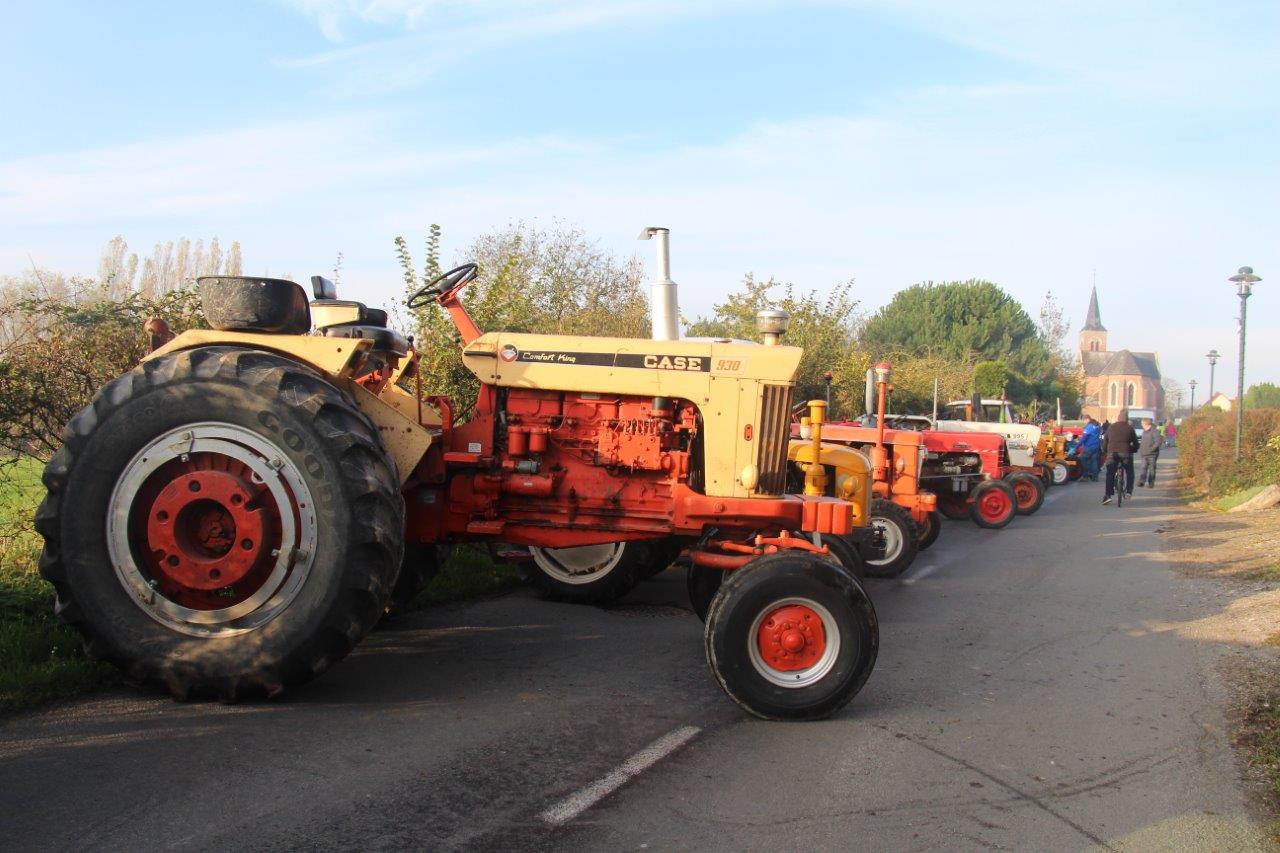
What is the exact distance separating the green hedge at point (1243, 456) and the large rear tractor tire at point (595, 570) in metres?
15.2

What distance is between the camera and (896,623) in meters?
7.92

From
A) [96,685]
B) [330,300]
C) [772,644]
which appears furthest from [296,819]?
[330,300]

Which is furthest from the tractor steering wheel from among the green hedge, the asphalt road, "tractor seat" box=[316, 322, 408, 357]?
the green hedge

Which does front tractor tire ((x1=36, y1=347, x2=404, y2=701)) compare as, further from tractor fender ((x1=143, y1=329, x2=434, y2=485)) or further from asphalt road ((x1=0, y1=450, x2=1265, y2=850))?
tractor fender ((x1=143, y1=329, x2=434, y2=485))

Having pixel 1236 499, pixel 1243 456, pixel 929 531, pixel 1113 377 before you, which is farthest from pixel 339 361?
pixel 1113 377

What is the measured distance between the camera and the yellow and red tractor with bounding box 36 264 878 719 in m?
4.92

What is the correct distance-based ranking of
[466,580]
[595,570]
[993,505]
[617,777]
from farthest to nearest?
[993,505], [466,580], [595,570], [617,777]

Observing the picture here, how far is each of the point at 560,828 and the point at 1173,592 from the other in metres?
8.03

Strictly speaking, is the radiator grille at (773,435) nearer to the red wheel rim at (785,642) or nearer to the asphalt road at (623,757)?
the red wheel rim at (785,642)

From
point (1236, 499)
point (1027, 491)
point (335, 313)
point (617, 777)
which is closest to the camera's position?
point (617, 777)

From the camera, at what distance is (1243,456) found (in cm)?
2180

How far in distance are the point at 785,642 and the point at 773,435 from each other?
136cm

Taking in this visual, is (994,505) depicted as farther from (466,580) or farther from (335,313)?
(335,313)

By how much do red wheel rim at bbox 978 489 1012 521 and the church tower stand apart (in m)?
130
